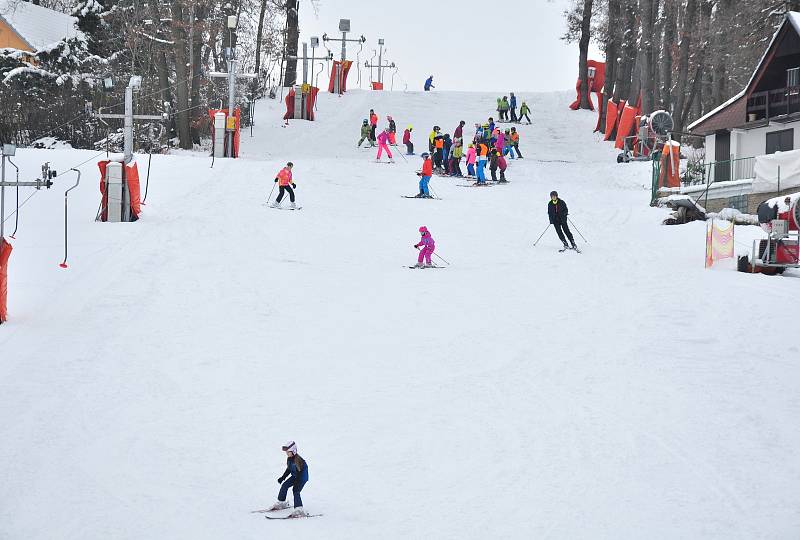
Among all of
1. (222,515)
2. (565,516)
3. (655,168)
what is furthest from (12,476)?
(655,168)

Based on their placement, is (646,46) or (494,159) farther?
(646,46)

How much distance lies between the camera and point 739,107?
122ft

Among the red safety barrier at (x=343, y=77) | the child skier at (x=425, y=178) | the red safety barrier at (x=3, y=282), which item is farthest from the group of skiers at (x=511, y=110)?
the red safety barrier at (x=3, y=282)

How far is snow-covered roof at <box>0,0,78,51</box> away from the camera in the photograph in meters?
56.2

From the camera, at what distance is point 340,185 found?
31406 mm

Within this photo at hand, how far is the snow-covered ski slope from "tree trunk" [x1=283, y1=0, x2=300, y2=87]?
93.0ft

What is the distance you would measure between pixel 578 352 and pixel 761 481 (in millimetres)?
4731

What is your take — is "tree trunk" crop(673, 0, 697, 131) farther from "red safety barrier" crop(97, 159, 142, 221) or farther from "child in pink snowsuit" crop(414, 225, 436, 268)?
"red safety barrier" crop(97, 159, 142, 221)

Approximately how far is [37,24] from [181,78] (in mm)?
23938

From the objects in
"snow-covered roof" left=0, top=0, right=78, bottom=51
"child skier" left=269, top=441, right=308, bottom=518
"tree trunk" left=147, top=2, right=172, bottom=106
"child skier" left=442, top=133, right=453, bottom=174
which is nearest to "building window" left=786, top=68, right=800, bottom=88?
"child skier" left=442, top=133, right=453, bottom=174

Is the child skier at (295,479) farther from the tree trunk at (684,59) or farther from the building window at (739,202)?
the tree trunk at (684,59)

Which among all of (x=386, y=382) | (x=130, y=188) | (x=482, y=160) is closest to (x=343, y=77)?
(x=482, y=160)

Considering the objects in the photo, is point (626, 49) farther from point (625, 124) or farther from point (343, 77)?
point (343, 77)

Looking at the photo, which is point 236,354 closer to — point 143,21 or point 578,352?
point 578,352
